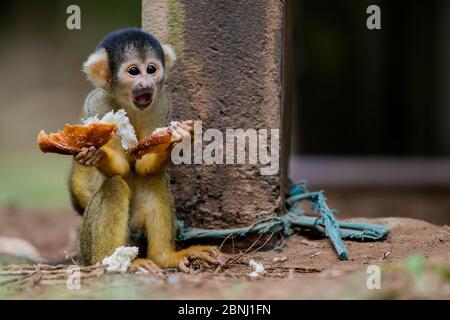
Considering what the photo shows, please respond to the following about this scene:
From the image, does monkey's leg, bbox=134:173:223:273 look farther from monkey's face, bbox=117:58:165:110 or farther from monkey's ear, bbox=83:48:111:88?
monkey's ear, bbox=83:48:111:88

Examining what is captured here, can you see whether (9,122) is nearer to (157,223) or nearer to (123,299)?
(157,223)

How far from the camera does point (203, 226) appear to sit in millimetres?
4730

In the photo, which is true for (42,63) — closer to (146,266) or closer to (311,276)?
(146,266)

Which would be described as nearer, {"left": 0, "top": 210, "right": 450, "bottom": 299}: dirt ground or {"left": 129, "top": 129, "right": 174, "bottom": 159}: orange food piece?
{"left": 0, "top": 210, "right": 450, "bottom": 299}: dirt ground

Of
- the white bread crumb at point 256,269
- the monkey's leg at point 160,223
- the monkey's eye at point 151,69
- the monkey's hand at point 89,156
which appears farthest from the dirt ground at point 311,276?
the monkey's eye at point 151,69

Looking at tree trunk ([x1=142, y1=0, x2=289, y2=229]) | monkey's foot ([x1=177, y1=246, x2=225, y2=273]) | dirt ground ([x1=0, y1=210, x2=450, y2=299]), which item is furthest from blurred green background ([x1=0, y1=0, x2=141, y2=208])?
dirt ground ([x1=0, y1=210, x2=450, y2=299])

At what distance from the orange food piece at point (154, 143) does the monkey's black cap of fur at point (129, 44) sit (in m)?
0.50

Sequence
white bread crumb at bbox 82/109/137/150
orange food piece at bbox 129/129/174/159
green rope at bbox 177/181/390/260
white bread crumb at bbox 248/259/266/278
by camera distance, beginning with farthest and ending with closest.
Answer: green rope at bbox 177/181/390/260
white bread crumb at bbox 82/109/137/150
orange food piece at bbox 129/129/174/159
white bread crumb at bbox 248/259/266/278

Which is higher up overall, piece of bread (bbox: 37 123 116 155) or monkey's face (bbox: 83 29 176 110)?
monkey's face (bbox: 83 29 176 110)

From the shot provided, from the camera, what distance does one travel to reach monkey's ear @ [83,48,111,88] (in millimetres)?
4410

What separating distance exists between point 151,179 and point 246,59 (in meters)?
0.95

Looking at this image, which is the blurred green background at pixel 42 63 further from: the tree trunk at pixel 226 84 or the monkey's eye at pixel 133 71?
the monkey's eye at pixel 133 71

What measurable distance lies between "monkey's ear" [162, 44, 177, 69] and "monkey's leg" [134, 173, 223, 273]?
2.20ft

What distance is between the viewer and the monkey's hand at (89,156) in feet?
13.4
